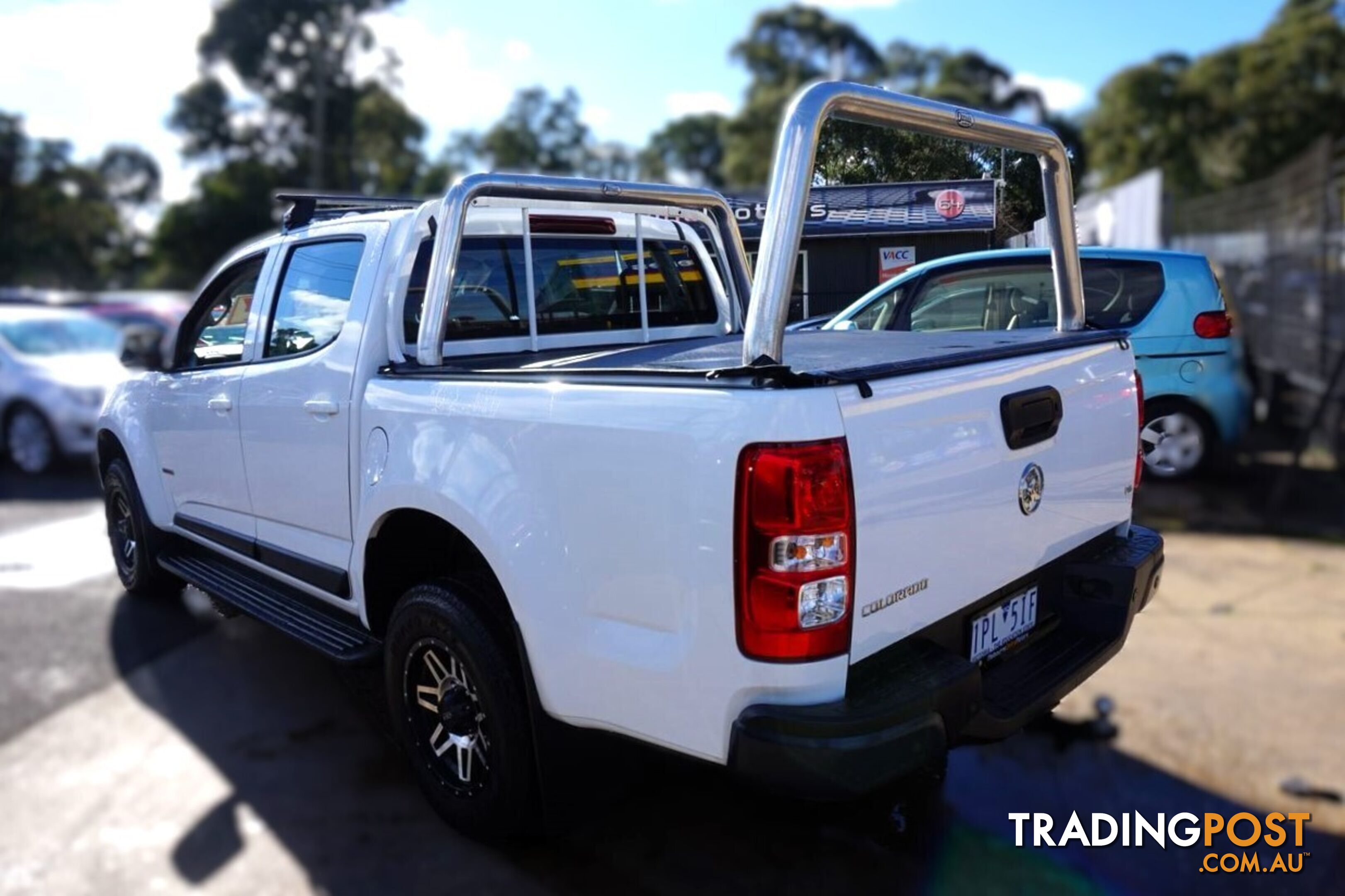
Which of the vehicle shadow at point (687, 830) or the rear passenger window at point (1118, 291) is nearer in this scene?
the rear passenger window at point (1118, 291)

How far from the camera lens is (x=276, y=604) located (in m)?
3.28

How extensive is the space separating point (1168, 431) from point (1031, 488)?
33cm

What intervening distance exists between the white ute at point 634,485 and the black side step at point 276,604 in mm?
18

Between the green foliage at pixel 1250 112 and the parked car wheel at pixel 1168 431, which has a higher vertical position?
the green foliage at pixel 1250 112

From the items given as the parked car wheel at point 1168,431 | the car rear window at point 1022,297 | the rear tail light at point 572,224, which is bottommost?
the parked car wheel at point 1168,431

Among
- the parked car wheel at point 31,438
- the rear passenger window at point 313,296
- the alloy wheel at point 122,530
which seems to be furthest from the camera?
the parked car wheel at point 31,438

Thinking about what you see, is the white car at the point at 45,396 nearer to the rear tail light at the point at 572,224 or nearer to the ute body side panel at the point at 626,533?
the rear tail light at the point at 572,224

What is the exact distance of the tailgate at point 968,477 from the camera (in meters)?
2.13

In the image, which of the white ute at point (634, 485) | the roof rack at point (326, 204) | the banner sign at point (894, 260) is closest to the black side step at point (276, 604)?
the white ute at point (634, 485)

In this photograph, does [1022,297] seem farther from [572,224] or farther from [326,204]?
[326,204]

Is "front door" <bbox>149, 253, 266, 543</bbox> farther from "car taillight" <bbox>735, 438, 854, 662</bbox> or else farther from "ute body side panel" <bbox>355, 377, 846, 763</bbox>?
"car taillight" <bbox>735, 438, 854, 662</bbox>

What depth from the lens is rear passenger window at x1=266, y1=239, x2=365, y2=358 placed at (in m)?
3.13

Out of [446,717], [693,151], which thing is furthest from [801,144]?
[693,151]

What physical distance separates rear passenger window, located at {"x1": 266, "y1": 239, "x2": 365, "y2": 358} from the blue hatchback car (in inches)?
58.8
